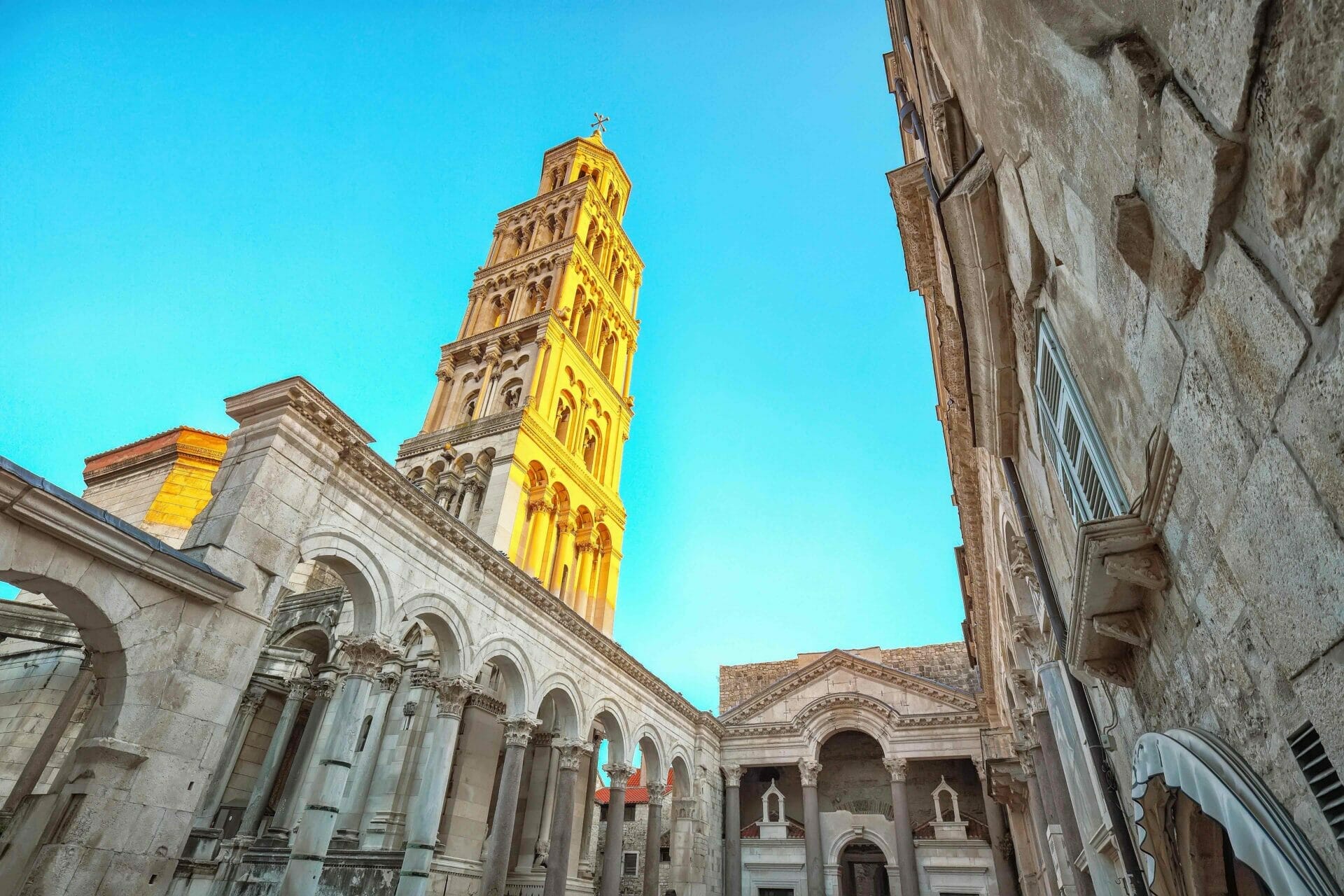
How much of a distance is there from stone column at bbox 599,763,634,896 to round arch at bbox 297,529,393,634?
9624mm

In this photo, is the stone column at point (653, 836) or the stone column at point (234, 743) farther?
the stone column at point (653, 836)

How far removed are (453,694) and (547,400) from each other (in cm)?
1267

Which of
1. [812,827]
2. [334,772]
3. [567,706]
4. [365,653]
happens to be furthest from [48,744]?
[812,827]

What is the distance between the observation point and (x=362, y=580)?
11305 millimetres

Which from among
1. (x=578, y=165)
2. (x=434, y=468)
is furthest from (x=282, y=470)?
(x=578, y=165)

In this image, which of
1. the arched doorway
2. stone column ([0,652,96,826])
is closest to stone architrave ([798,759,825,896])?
the arched doorway

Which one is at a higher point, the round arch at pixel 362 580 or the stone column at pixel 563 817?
the round arch at pixel 362 580

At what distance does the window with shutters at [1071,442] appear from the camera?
4.13m

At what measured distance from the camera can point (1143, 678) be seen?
434 cm

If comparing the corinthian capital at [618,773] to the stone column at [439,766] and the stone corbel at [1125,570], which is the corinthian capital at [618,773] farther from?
the stone corbel at [1125,570]

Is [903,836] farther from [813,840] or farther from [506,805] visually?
[506,805]

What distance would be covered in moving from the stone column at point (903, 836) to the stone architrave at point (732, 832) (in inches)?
213

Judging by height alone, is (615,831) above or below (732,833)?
below

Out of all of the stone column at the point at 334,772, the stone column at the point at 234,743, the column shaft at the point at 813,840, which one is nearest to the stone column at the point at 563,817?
the stone column at the point at 334,772
